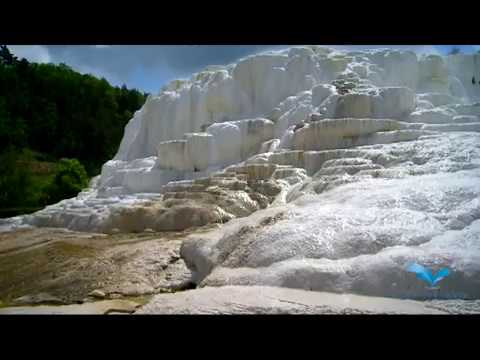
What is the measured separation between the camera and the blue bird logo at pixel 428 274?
2.58 meters

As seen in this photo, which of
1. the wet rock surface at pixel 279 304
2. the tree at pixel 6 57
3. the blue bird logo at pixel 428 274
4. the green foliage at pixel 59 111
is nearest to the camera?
the wet rock surface at pixel 279 304

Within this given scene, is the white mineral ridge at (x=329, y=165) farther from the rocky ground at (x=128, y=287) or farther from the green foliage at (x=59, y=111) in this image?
the green foliage at (x=59, y=111)

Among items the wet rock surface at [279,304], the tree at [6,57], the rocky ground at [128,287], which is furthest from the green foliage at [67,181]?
the wet rock surface at [279,304]

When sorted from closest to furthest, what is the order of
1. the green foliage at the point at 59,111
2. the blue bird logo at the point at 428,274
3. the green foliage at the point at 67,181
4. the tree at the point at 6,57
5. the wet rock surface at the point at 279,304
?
the wet rock surface at the point at 279,304 → the blue bird logo at the point at 428,274 → the tree at the point at 6,57 → the green foliage at the point at 59,111 → the green foliage at the point at 67,181

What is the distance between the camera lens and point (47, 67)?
5.21 m

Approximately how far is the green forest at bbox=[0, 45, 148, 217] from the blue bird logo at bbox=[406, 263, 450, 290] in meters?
3.26

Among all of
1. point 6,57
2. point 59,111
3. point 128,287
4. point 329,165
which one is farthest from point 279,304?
point 59,111

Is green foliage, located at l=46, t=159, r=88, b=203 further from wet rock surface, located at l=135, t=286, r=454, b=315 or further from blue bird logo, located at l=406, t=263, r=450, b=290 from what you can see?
blue bird logo, located at l=406, t=263, r=450, b=290

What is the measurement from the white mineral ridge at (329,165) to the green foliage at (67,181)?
352 mm

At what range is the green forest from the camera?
5035 millimetres
